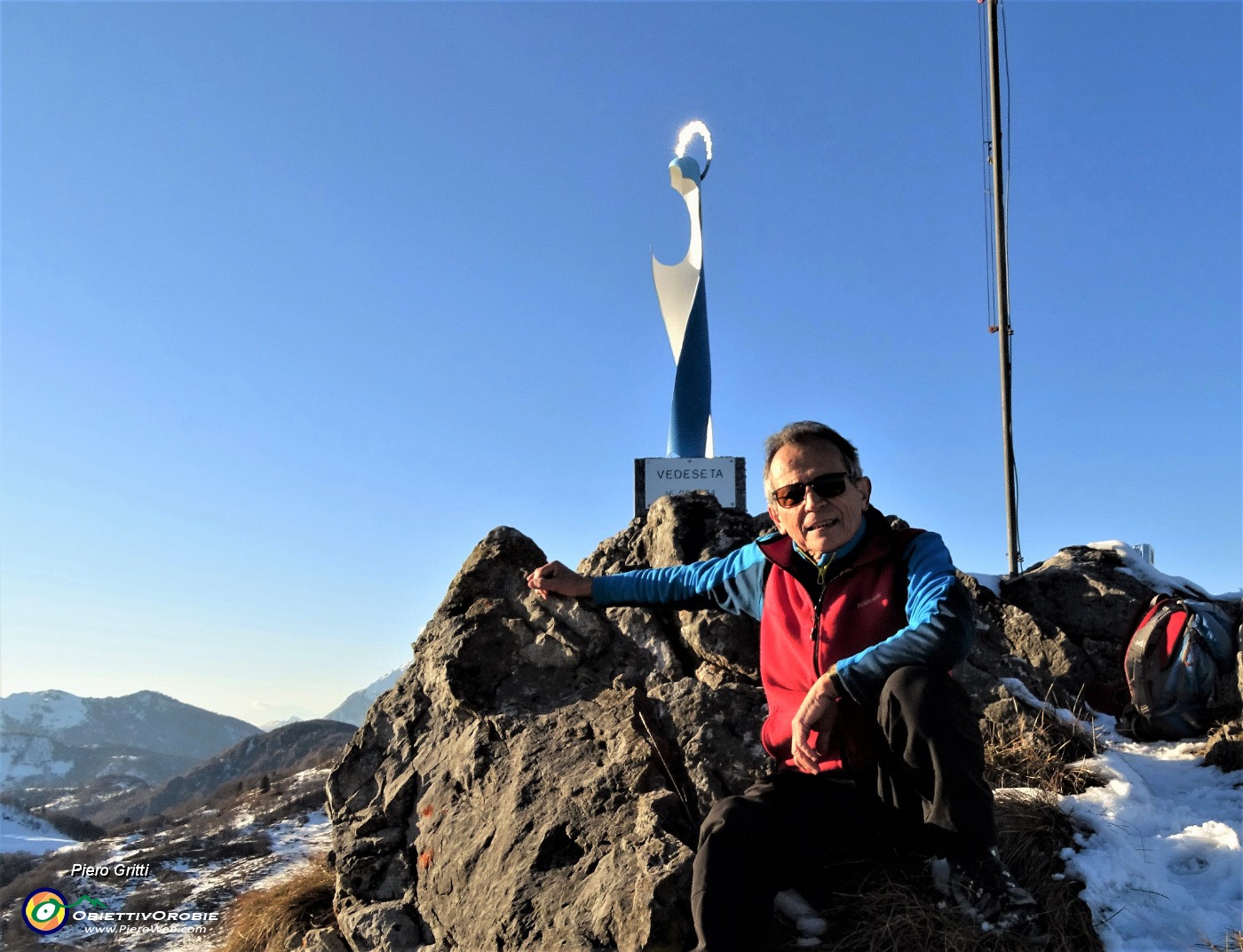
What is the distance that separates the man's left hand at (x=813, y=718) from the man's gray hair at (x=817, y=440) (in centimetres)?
71

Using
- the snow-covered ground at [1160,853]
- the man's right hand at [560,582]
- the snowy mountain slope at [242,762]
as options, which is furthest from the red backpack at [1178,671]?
the snowy mountain slope at [242,762]

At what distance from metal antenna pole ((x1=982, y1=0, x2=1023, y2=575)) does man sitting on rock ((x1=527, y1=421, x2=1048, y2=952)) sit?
7030 millimetres

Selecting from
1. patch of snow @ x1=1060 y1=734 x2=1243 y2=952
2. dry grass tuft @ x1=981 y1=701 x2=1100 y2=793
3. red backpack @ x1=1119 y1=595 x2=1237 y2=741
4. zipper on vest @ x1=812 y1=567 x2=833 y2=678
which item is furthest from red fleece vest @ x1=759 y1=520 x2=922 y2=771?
red backpack @ x1=1119 y1=595 x2=1237 y2=741

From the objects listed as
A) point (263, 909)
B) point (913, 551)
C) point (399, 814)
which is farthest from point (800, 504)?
point (263, 909)

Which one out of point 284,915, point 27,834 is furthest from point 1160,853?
point 27,834

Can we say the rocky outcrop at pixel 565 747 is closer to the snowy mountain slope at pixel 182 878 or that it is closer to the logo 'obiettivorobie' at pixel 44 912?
the snowy mountain slope at pixel 182 878

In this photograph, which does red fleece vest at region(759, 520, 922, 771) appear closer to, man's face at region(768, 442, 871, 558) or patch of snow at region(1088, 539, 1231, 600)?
man's face at region(768, 442, 871, 558)

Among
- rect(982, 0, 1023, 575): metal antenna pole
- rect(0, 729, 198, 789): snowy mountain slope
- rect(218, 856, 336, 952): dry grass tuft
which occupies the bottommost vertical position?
rect(0, 729, 198, 789): snowy mountain slope

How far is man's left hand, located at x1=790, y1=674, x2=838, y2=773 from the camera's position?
7.50 ft

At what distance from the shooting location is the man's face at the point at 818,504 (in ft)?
8.48

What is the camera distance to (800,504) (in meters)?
2.63

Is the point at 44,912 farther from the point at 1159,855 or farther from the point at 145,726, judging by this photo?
the point at 145,726

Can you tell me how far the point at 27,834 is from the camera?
2339 cm

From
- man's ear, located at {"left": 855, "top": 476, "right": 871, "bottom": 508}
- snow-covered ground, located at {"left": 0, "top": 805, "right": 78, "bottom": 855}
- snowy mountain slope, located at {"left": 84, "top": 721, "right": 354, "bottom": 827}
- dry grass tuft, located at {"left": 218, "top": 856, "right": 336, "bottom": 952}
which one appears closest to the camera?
man's ear, located at {"left": 855, "top": 476, "right": 871, "bottom": 508}
